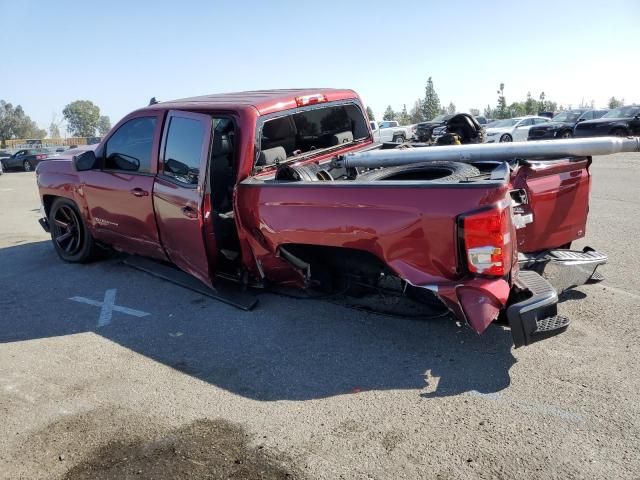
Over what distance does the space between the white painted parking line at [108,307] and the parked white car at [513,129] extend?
20.5m

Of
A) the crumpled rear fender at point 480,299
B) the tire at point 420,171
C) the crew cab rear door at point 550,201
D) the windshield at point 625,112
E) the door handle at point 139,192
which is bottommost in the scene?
the windshield at point 625,112

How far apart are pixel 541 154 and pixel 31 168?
33.8 m

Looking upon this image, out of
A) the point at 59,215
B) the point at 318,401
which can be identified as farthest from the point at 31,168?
the point at 318,401

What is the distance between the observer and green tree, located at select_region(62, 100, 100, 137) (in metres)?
125

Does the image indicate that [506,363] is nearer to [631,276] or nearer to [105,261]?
[631,276]

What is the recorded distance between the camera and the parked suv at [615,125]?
805 inches

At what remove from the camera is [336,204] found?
3.66 meters

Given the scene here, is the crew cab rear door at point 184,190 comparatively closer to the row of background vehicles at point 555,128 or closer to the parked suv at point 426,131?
the parked suv at point 426,131

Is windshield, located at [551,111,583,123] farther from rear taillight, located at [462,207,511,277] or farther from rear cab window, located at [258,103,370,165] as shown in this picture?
rear taillight, located at [462,207,511,277]

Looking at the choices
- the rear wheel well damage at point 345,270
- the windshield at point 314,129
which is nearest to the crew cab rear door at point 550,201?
the rear wheel well damage at point 345,270

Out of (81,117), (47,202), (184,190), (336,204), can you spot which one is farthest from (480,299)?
(81,117)

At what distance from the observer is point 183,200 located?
460 cm

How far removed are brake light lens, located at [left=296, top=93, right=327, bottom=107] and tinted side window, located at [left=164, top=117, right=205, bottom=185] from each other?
3.28 feet

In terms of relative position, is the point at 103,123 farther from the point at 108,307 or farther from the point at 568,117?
the point at 108,307
